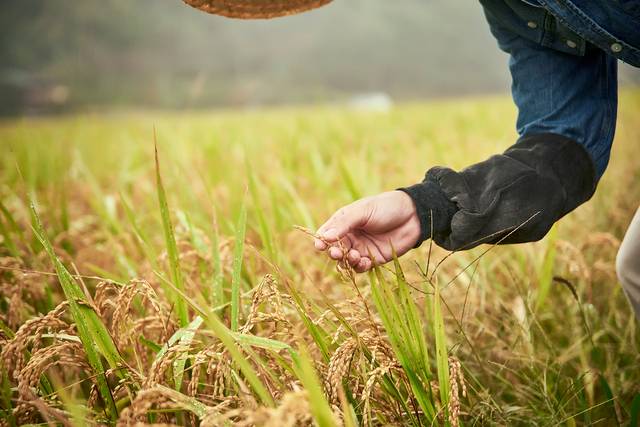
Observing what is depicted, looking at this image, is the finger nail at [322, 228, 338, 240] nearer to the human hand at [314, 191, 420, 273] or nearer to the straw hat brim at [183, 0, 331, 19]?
the human hand at [314, 191, 420, 273]

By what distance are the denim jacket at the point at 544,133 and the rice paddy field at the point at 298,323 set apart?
0.14 m

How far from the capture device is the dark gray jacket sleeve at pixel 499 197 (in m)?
0.89

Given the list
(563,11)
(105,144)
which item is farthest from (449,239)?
(105,144)

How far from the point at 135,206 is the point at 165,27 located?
69.7 metres

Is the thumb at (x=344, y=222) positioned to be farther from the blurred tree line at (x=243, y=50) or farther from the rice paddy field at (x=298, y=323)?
the blurred tree line at (x=243, y=50)

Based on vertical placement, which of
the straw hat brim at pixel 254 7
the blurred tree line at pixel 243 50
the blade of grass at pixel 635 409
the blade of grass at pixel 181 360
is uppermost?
the blurred tree line at pixel 243 50

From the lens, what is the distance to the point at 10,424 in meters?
0.76

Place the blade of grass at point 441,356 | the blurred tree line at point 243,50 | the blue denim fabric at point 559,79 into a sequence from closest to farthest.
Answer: the blade of grass at point 441,356 < the blue denim fabric at point 559,79 < the blurred tree line at point 243,50

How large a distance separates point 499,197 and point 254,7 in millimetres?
620

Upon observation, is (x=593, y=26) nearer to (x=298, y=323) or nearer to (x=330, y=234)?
(x=330, y=234)

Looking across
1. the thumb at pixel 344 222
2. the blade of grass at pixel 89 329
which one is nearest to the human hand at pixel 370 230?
the thumb at pixel 344 222

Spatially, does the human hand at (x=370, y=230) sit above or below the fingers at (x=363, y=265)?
above

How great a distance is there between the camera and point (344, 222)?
801mm

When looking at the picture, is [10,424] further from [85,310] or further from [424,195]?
[424,195]
